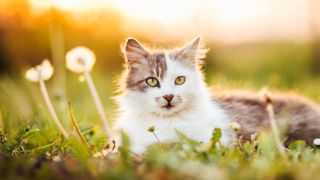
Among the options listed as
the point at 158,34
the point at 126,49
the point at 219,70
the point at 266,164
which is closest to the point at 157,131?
the point at 126,49

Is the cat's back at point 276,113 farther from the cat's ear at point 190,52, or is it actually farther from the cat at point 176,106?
the cat's ear at point 190,52

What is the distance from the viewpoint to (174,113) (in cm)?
358

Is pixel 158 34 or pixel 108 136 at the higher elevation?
pixel 158 34

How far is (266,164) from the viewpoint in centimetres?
223

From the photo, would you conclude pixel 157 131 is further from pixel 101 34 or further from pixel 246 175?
pixel 101 34

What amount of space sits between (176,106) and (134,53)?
54cm

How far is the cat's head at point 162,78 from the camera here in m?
3.51

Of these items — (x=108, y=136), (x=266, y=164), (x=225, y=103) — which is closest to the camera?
(x=266, y=164)

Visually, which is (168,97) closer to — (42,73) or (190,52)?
(190,52)

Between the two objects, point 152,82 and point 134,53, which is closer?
point 152,82

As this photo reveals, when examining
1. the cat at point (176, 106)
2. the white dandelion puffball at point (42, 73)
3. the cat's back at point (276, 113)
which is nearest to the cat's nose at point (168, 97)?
the cat at point (176, 106)

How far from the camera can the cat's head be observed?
3.51 meters

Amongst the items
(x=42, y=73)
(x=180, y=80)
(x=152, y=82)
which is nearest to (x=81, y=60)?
(x=42, y=73)

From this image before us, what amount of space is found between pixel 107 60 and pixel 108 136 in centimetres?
899
